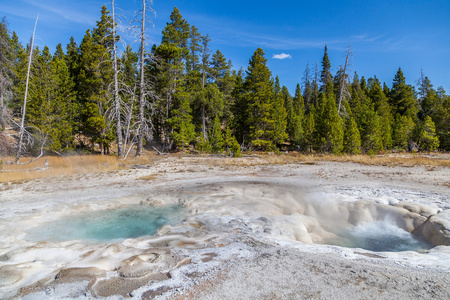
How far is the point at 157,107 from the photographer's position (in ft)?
96.8

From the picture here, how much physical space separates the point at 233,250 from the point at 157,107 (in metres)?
27.5

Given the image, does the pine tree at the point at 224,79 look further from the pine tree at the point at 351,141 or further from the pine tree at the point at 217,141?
the pine tree at the point at 351,141

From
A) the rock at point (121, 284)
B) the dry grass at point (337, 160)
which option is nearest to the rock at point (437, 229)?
the rock at point (121, 284)

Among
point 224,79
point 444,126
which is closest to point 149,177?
point 224,79

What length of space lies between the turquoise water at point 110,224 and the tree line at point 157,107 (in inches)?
448

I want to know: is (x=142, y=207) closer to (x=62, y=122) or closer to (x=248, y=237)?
(x=248, y=237)

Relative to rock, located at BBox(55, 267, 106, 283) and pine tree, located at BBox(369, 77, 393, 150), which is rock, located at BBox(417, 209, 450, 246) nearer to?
rock, located at BBox(55, 267, 106, 283)

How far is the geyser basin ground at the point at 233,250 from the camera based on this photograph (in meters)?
3.22

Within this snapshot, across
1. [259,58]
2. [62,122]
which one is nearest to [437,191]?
[259,58]

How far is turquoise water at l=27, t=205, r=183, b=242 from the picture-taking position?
18.5 feet

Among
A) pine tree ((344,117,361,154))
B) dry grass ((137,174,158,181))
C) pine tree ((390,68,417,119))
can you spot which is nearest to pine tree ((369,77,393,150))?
pine tree ((390,68,417,119))

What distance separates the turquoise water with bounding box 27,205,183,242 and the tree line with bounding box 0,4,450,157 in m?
11.4

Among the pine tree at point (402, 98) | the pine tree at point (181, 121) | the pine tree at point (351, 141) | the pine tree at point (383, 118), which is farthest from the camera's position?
the pine tree at point (402, 98)

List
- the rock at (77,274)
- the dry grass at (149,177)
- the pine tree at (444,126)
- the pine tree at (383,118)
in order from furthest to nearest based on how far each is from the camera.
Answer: the pine tree at (444,126)
the pine tree at (383,118)
the dry grass at (149,177)
the rock at (77,274)
